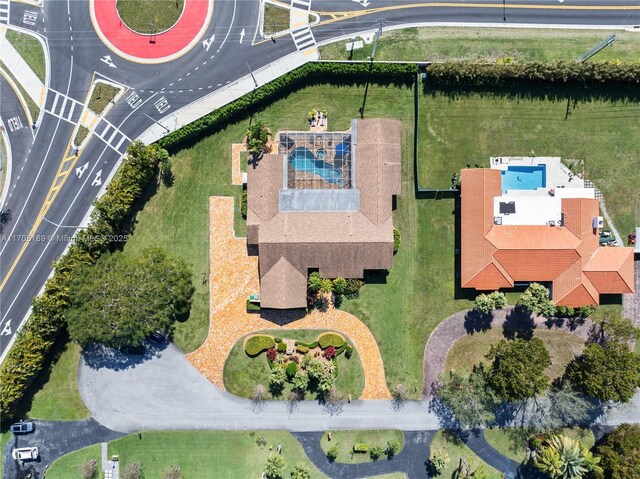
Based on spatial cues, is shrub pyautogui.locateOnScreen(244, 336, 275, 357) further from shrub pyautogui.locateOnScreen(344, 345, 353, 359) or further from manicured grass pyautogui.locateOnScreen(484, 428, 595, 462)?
manicured grass pyautogui.locateOnScreen(484, 428, 595, 462)

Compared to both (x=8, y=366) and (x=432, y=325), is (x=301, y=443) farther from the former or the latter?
(x=8, y=366)

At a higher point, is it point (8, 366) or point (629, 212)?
point (629, 212)

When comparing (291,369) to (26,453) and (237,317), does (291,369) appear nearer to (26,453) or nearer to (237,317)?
(237,317)

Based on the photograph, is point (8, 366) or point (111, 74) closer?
point (8, 366)

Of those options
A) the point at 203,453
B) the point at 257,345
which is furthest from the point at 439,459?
the point at 203,453

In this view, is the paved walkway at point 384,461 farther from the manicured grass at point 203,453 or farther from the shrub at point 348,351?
the shrub at point 348,351

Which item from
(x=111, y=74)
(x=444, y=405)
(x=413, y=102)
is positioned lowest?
(x=444, y=405)

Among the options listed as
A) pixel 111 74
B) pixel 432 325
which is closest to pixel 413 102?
pixel 432 325
